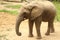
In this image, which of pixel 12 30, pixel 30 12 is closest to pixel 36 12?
pixel 30 12

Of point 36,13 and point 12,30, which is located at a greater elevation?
point 36,13

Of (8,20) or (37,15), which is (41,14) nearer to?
(37,15)

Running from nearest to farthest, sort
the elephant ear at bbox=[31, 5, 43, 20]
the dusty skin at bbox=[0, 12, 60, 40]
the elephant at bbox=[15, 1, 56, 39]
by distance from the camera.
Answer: the elephant at bbox=[15, 1, 56, 39]
the elephant ear at bbox=[31, 5, 43, 20]
the dusty skin at bbox=[0, 12, 60, 40]

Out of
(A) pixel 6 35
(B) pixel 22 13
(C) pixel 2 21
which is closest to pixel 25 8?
(B) pixel 22 13

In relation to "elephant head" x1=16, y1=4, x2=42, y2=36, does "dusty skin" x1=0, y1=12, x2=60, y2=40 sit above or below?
below

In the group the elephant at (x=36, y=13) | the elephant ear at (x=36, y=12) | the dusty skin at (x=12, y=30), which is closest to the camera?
the elephant at (x=36, y=13)

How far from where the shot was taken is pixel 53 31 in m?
9.55

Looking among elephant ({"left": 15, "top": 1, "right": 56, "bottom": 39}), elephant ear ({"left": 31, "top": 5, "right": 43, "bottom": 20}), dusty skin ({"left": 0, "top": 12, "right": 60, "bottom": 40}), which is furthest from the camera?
dusty skin ({"left": 0, "top": 12, "right": 60, "bottom": 40})

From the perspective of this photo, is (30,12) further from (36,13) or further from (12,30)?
(12,30)

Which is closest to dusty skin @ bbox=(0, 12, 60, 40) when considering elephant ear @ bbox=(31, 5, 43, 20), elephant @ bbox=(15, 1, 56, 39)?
elephant @ bbox=(15, 1, 56, 39)

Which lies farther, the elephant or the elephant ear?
the elephant ear

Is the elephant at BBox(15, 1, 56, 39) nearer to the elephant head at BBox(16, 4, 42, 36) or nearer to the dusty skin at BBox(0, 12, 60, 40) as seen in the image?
the elephant head at BBox(16, 4, 42, 36)

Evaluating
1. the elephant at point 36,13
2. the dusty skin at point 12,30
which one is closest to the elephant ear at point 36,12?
the elephant at point 36,13

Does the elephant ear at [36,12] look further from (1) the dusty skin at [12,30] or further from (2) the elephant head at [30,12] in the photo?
(1) the dusty skin at [12,30]
